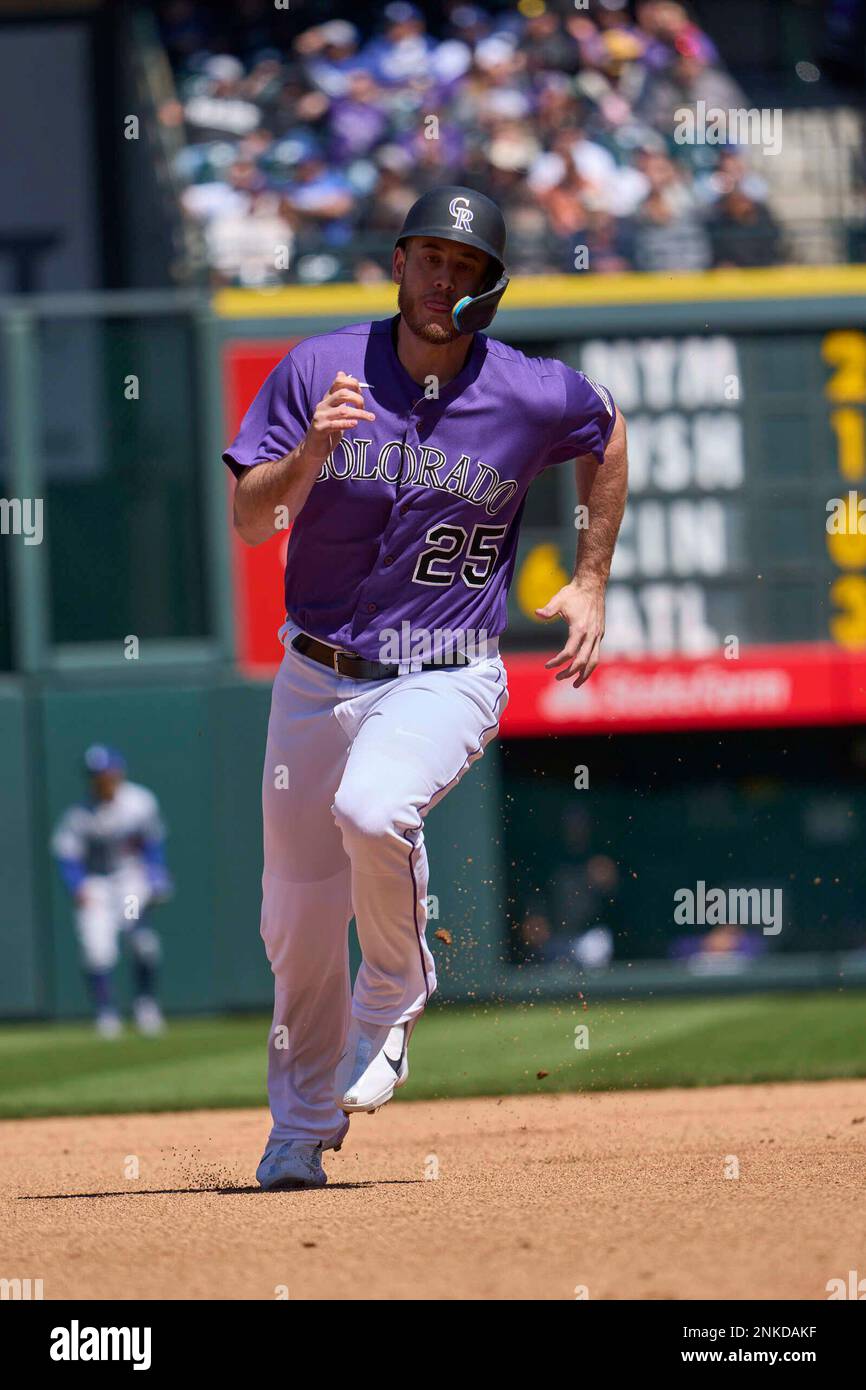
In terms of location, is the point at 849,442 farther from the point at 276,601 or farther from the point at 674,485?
the point at 276,601

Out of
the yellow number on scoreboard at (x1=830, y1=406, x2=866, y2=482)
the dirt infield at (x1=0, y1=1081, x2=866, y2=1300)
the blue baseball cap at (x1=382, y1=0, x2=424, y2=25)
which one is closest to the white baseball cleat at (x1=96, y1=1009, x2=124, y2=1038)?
the dirt infield at (x1=0, y1=1081, x2=866, y2=1300)

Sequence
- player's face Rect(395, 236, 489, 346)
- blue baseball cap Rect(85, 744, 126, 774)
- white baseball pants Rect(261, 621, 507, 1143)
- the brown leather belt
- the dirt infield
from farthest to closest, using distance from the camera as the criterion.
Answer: blue baseball cap Rect(85, 744, 126, 774)
the brown leather belt
player's face Rect(395, 236, 489, 346)
white baseball pants Rect(261, 621, 507, 1143)
the dirt infield

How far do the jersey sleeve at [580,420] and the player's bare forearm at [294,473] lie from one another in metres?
0.56

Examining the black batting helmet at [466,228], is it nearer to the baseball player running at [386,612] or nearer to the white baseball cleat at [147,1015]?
the baseball player running at [386,612]

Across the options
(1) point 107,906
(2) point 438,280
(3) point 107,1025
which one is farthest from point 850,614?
(2) point 438,280

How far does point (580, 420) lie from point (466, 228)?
62 centimetres

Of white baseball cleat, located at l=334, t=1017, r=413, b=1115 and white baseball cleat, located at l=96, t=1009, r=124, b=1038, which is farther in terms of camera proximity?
white baseball cleat, located at l=96, t=1009, r=124, b=1038

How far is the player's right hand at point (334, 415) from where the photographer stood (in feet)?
15.5

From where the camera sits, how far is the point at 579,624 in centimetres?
532

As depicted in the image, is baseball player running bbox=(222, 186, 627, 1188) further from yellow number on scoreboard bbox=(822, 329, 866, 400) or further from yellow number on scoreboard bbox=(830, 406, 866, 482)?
yellow number on scoreboard bbox=(822, 329, 866, 400)

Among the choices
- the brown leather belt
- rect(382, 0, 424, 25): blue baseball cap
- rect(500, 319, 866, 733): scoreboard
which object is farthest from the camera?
rect(382, 0, 424, 25): blue baseball cap

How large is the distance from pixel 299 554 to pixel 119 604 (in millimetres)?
9338

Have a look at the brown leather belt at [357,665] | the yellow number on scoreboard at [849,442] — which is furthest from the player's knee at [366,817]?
the yellow number on scoreboard at [849,442]

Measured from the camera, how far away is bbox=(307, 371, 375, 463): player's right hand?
4734 mm
